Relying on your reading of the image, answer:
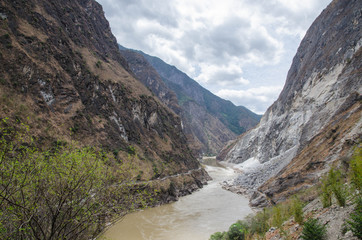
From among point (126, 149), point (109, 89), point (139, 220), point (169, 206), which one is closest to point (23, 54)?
point (109, 89)

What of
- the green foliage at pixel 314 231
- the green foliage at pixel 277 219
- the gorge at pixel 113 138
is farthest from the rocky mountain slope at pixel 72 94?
the green foliage at pixel 314 231

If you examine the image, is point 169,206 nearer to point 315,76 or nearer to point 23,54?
point 23,54

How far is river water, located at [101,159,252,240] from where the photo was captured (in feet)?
70.7

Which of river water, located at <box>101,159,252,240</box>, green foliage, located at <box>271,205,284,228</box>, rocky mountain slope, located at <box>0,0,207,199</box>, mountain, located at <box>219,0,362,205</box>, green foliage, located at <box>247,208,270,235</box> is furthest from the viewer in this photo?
rocky mountain slope, located at <box>0,0,207,199</box>

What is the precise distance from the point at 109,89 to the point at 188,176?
100 feet

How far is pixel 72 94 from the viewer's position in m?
40.2

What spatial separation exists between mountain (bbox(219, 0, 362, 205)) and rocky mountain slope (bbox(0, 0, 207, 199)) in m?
17.1

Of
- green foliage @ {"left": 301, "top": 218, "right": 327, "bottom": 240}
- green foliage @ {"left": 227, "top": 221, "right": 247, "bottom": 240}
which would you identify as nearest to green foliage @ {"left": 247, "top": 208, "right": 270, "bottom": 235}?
Result: green foliage @ {"left": 227, "top": 221, "right": 247, "bottom": 240}

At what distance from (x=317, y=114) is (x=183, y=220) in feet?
119

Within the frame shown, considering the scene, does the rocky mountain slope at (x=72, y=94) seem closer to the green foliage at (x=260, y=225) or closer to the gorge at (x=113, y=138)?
the gorge at (x=113, y=138)

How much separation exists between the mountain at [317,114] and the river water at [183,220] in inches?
194

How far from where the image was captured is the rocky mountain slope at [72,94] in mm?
31031

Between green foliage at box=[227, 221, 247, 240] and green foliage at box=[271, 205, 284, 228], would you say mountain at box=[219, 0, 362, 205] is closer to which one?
green foliage at box=[271, 205, 284, 228]

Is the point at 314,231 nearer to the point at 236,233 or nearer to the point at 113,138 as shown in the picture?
the point at 236,233
